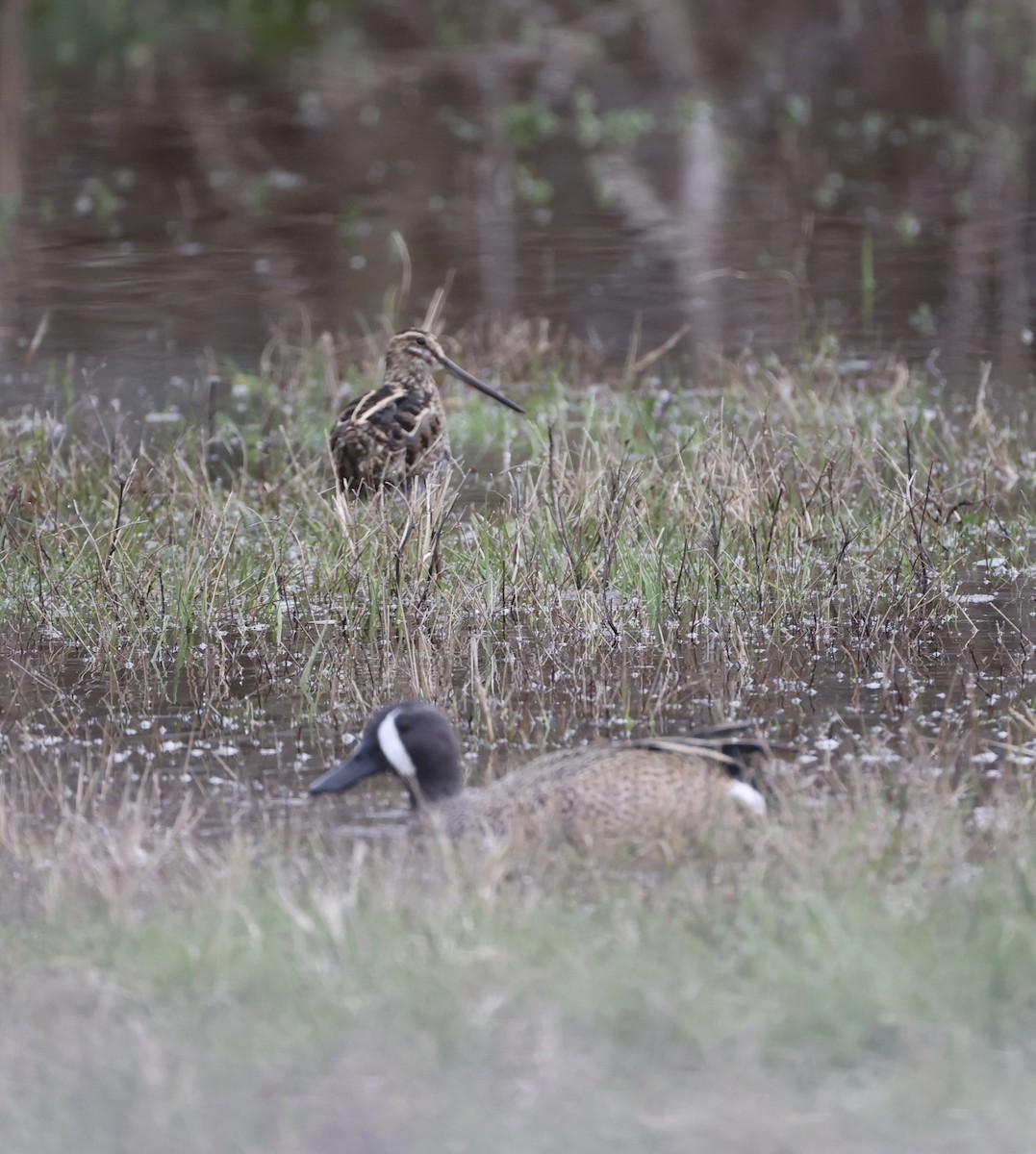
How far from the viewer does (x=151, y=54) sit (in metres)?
32.1

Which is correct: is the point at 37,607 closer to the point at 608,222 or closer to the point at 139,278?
the point at 139,278

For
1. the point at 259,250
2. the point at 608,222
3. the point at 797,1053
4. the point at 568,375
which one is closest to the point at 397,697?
the point at 797,1053

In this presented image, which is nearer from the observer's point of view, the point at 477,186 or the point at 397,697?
the point at 397,697

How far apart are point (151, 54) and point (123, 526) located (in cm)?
2613

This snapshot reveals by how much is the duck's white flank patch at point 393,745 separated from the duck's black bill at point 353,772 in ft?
0.13

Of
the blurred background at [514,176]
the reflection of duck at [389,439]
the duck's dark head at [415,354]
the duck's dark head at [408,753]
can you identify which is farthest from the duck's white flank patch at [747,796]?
the blurred background at [514,176]

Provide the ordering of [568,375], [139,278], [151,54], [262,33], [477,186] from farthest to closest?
1. [262,33]
2. [151,54]
3. [477,186]
4. [139,278]
5. [568,375]

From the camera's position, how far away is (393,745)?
5391 mm

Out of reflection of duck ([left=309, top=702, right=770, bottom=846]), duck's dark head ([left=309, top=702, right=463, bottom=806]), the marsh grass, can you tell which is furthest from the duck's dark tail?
duck's dark head ([left=309, top=702, right=463, bottom=806])

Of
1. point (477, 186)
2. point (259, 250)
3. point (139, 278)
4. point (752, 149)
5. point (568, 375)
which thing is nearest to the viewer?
point (568, 375)

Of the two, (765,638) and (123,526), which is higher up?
(123,526)

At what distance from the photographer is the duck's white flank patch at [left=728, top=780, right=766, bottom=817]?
5285 mm

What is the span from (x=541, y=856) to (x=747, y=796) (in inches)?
26.0

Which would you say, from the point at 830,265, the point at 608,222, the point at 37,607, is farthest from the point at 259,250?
the point at 37,607
